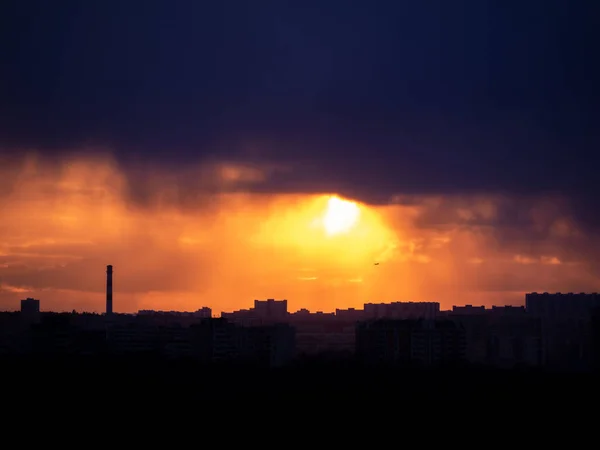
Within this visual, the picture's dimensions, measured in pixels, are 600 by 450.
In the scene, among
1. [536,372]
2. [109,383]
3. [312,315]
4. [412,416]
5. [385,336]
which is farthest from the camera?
[312,315]

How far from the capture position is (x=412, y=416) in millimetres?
33375

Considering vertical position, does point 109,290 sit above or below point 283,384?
above

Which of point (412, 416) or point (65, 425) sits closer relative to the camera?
point (65, 425)

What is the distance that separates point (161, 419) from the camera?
3111 centimetres

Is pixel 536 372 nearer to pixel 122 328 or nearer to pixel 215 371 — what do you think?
pixel 215 371

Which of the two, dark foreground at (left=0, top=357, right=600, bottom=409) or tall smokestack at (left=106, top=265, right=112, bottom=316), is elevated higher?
tall smokestack at (left=106, top=265, right=112, bottom=316)

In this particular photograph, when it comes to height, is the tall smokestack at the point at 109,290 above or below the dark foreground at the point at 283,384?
above

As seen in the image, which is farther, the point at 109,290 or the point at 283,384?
the point at 109,290

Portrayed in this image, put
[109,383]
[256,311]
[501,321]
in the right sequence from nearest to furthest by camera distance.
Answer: [109,383] < [501,321] < [256,311]

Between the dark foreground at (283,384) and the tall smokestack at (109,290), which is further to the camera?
the tall smokestack at (109,290)

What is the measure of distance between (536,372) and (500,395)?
12.2m

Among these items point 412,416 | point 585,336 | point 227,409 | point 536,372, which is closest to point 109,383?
point 227,409

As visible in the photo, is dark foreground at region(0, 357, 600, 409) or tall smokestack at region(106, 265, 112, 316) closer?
dark foreground at region(0, 357, 600, 409)

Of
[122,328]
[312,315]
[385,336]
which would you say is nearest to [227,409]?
[385,336]
